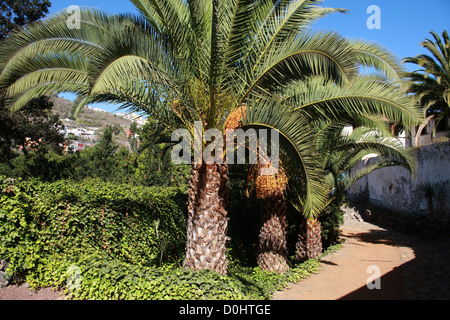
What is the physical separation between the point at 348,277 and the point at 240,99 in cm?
436

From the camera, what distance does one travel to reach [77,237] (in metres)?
5.60


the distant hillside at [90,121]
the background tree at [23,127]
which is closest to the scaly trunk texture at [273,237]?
the background tree at [23,127]

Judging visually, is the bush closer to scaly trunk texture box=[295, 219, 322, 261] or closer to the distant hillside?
scaly trunk texture box=[295, 219, 322, 261]

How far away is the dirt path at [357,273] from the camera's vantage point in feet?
17.9

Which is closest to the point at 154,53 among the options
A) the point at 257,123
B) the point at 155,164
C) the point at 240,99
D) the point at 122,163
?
the point at 240,99

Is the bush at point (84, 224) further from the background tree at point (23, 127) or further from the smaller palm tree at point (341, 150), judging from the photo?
the background tree at point (23, 127)

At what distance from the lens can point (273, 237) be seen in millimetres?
7184

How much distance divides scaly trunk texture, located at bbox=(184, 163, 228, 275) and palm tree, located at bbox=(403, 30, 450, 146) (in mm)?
13455

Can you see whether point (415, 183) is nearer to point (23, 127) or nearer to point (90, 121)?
point (23, 127)

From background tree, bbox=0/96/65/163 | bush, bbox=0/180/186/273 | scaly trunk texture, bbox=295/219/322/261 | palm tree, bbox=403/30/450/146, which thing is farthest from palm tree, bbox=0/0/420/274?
palm tree, bbox=403/30/450/146

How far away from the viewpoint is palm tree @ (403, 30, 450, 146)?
49.8 ft

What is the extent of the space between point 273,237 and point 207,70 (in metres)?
4.13
